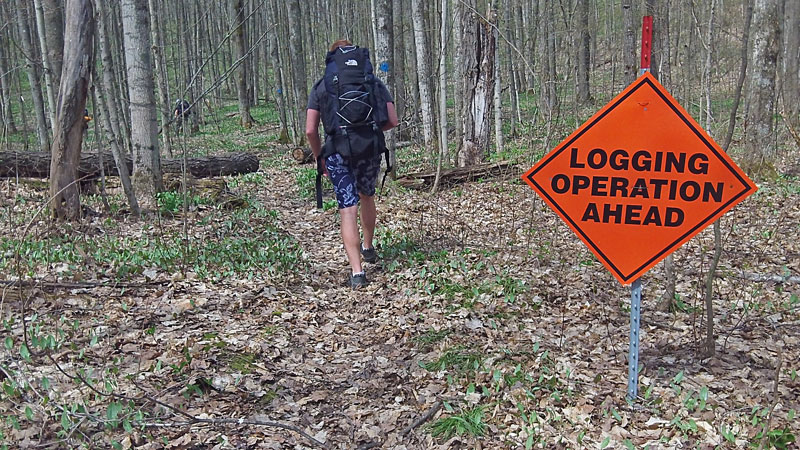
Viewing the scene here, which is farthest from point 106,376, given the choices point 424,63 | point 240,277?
point 424,63

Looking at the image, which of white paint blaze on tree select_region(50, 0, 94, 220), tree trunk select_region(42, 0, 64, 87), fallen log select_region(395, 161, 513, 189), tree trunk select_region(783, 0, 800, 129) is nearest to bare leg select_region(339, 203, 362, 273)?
white paint blaze on tree select_region(50, 0, 94, 220)

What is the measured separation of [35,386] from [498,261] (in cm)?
406

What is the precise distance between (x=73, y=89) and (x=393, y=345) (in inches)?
206

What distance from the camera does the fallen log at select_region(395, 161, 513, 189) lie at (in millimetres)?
10000

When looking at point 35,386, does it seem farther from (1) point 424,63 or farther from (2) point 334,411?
(1) point 424,63

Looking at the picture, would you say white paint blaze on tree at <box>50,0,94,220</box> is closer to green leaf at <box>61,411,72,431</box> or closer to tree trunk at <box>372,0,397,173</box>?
tree trunk at <box>372,0,397,173</box>

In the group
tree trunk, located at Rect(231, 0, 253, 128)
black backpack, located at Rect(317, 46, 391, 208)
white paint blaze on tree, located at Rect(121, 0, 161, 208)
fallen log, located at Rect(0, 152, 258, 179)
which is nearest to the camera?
black backpack, located at Rect(317, 46, 391, 208)

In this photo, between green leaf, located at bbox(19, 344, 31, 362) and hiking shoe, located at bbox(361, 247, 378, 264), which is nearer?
green leaf, located at bbox(19, 344, 31, 362)

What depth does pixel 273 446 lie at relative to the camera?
310 cm

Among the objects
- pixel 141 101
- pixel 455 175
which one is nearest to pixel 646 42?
pixel 455 175

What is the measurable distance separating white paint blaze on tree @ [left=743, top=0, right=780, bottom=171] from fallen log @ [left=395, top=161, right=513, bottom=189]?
4.11m

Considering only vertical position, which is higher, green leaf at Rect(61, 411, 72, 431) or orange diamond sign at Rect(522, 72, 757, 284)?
orange diamond sign at Rect(522, 72, 757, 284)

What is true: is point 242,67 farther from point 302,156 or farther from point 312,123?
point 312,123

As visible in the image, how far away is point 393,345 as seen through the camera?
4453 mm
